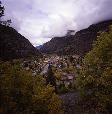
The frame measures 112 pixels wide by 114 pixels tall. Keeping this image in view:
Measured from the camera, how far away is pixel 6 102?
28062mm

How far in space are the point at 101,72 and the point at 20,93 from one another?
22.5 metres

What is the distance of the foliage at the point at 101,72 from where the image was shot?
161 ft

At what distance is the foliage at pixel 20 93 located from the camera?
28.3m

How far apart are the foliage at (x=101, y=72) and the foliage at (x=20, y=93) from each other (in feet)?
39.6

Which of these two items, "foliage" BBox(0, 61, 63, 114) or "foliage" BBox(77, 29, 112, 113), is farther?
"foliage" BBox(77, 29, 112, 113)

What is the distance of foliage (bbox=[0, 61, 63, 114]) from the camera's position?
93.0 feet

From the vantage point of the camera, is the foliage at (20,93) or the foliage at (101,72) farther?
the foliage at (101,72)

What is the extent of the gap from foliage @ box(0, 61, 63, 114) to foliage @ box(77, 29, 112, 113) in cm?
1206

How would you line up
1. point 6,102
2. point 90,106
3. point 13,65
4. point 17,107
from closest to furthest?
point 6,102 → point 17,107 → point 13,65 → point 90,106

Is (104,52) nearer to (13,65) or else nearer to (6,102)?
(13,65)

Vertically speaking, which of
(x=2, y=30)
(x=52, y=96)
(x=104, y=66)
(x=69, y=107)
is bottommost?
(x=69, y=107)

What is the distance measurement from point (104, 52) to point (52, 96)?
13.1m

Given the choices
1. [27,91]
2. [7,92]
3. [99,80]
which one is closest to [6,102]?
[7,92]

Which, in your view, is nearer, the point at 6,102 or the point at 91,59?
the point at 6,102
